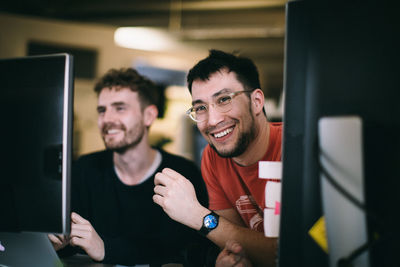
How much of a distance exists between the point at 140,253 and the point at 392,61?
0.91m

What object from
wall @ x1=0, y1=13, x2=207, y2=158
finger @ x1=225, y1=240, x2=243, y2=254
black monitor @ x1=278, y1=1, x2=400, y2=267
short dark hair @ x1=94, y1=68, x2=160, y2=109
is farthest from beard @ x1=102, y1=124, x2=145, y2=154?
wall @ x1=0, y1=13, x2=207, y2=158

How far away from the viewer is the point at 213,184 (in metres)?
1.17

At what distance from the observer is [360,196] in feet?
1.83

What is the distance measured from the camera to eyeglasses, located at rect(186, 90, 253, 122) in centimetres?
99

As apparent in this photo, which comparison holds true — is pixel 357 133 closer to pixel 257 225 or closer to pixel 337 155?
pixel 337 155

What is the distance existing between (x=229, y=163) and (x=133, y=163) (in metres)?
0.61

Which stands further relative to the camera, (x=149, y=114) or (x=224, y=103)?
(x=149, y=114)

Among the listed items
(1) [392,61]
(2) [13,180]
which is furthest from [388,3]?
(2) [13,180]

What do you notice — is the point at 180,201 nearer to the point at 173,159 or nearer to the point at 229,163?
the point at 229,163

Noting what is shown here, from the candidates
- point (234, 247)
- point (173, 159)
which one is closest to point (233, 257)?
point (234, 247)

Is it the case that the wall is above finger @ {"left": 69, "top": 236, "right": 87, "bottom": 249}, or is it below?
above

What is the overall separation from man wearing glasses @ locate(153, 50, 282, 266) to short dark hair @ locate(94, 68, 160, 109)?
59 cm

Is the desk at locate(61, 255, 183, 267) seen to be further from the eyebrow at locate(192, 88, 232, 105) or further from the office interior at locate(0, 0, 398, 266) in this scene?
the office interior at locate(0, 0, 398, 266)

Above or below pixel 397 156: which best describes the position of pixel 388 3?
above
